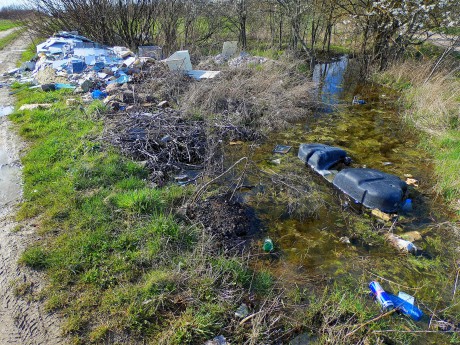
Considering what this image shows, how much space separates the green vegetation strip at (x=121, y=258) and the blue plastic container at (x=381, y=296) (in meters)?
1.04

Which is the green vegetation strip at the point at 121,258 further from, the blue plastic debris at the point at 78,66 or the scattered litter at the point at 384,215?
the blue plastic debris at the point at 78,66

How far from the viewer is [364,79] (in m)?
11.4

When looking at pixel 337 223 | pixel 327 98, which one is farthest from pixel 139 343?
pixel 327 98

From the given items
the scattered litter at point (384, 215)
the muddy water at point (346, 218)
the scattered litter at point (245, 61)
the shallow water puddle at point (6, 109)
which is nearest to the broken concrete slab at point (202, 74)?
the scattered litter at point (245, 61)

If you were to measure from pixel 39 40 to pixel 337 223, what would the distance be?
1398 centimetres

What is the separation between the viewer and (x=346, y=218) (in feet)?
14.4

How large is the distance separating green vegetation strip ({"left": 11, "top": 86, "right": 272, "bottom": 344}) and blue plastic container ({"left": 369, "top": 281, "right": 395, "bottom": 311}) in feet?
3.43

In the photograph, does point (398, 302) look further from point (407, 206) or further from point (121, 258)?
point (121, 258)

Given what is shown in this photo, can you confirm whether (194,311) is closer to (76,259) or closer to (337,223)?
(76,259)

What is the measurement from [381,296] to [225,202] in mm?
2078

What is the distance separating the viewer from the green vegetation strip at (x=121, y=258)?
2730mm

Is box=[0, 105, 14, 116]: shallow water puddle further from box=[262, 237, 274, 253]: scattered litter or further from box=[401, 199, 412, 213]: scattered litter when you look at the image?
box=[401, 199, 412, 213]: scattered litter

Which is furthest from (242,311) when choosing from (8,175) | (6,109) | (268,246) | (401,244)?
(6,109)

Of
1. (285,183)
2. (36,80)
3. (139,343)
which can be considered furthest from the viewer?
(36,80)
